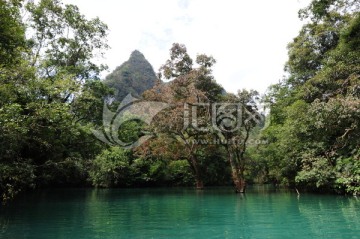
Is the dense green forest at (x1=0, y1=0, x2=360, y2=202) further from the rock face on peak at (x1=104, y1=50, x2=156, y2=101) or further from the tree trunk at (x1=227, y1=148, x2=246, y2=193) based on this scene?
the rock face on peak at (x1=104, y1=50, x2=156, y2=101)

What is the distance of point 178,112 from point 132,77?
4491cm

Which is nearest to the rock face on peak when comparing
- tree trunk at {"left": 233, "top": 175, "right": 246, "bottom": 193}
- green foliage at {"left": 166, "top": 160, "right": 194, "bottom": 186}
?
green foliage at {"left": 166, "top": 160, "right": 194, "bottom": 186}

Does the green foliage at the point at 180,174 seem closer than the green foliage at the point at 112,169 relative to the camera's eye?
No

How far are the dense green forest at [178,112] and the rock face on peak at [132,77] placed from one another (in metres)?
29.3

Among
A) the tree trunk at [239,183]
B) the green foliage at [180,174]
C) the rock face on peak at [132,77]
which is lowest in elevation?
the tree trunk at [239,183]

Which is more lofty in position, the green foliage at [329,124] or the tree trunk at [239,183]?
the green foliage at [329,124]

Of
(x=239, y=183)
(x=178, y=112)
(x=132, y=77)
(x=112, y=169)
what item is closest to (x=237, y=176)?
(x=239, y=183)

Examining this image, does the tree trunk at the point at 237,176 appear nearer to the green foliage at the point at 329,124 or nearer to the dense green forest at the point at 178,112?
the dense green forest at the point at 178,112

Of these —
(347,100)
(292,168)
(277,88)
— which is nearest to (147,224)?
(347,100)

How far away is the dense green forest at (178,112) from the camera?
12.8 m

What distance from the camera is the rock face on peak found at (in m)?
60.6

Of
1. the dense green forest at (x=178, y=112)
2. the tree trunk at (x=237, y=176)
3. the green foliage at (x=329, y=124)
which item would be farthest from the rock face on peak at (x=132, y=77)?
the green foliage at (x=329, y=124)

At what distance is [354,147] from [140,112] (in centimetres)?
1661

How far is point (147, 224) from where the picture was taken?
8500 millimetres
